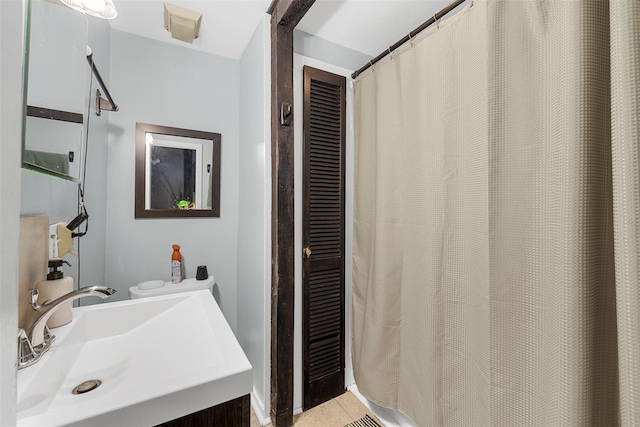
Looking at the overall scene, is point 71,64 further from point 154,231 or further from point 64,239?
point 154,231

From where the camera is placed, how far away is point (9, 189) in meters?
0.27

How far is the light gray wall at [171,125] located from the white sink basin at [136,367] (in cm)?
71

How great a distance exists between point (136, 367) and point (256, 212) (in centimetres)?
96

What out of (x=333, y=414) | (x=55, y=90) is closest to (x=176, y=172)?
(x=55, y=90)

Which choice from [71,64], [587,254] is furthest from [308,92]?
[587,254]

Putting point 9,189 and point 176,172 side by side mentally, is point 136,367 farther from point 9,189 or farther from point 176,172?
point 176,172

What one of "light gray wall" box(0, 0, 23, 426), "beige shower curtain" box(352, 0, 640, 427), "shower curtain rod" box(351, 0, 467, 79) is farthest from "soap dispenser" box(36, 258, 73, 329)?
"shower curtain rod" box(351, 0, 467, 79)

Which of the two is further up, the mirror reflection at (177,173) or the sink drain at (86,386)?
the mirror reflection at (177,173)

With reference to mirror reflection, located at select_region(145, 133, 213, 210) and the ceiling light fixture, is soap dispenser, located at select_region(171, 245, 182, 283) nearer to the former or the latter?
mirror reflection, located at select_region(145, 133, 213, 210)

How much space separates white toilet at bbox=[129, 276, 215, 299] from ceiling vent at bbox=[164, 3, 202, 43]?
4.95 ft

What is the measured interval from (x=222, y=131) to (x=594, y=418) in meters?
2.14

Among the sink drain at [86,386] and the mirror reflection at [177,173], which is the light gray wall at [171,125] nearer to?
the mirror reflection at [177,173]

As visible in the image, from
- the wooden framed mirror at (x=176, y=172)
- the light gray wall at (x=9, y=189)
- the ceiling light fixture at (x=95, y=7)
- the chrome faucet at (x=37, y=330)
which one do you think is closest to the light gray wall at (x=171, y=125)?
the wooden framed mirror at (x=176, y=172)

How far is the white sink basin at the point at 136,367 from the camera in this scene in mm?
522
